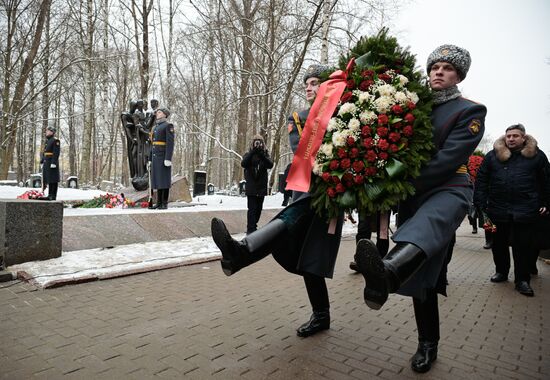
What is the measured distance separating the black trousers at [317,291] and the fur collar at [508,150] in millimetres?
3709

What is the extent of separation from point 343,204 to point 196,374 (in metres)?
1.43

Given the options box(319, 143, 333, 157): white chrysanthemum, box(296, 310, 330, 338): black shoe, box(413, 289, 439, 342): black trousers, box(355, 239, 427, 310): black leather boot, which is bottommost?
box(296, 310, 330, 338): black shoe

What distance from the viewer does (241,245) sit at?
2504 millimetres

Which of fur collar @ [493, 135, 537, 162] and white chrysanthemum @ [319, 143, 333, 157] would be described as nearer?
white chrysanthemum @ [319, 143, 333, 157]

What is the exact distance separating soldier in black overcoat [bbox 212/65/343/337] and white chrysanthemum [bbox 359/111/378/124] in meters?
0.60

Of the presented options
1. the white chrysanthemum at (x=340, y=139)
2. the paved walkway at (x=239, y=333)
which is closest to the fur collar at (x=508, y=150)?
the paved walkway at (x=239, y=333)

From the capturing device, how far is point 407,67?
264cm

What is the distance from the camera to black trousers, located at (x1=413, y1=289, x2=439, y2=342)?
2.68 meters

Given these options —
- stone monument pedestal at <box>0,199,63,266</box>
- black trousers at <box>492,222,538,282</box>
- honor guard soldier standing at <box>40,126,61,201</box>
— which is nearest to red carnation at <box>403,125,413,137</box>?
black trousers at <box>492,222,538,282</box>

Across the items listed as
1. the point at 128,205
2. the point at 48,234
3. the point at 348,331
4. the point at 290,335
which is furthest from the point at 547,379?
the point at 128,205

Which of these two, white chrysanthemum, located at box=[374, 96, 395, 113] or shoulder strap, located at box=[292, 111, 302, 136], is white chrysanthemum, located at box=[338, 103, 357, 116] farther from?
shoulder strap, located at box=[292, 111, 302, 136]

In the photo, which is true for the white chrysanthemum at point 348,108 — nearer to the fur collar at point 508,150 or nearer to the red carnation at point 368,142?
the red carnation at point 368,142

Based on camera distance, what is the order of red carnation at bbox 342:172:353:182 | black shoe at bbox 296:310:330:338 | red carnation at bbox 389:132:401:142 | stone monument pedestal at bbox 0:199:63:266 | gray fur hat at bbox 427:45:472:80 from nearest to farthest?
red carnation at bbox 389:132:401:142 < red carnation at bbox 342:172:353:182 < gray fur hat at bbox 427:45:472:80 < black shoe at bbox 296:310:330:338 < stone monument pedestal at bbox 0:199:63:266

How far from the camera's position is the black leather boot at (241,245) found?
2439mm
